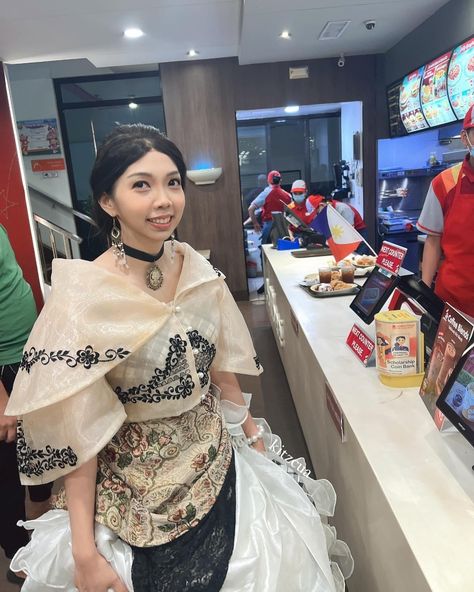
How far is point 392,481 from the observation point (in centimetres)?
100

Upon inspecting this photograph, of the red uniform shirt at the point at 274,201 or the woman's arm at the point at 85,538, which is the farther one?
the red uniform shirt at the point at 274,201

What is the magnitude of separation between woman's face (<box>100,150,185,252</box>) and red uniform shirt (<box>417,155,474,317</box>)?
1.53 metres

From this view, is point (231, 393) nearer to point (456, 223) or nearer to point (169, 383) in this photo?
point (169, 383)

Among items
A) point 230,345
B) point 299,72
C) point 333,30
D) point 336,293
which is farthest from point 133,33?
point 230,345

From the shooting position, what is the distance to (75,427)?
101 cm

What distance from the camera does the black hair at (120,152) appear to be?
110 cm

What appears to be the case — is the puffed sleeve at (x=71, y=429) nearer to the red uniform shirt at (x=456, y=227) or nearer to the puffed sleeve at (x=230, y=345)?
the puffed sleeve at (x=230, y=345)

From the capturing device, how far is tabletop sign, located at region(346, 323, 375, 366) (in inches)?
61.5

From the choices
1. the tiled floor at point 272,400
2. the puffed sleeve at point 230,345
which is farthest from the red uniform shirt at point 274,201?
the puffed sleeve at point 230,345

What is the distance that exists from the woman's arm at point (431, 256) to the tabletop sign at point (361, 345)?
3.42 ft

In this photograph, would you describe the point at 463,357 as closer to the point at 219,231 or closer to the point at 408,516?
the point at 408,516

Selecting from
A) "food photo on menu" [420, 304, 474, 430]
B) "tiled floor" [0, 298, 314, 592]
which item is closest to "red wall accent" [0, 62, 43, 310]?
"tiled floor" [0, 298, 314, 592]

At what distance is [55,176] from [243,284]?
2.96 metres

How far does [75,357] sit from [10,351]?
882 millimetres
